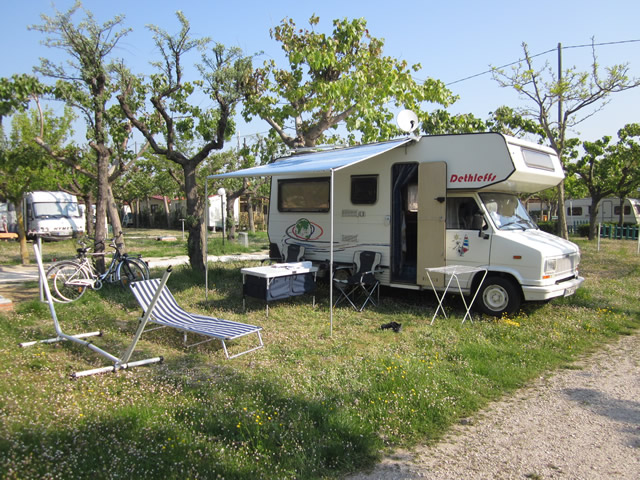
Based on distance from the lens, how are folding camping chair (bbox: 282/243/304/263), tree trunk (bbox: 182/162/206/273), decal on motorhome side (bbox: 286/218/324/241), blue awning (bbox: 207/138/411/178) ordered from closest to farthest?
blue awning (bbox: 207/138/411/178) < decal on motorhome side (bbox: 286/218/324/241) < folding camping chair (bbox: 282/243/304/263) < tree trunk (bbox: 182/162/206/273)

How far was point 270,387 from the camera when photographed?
4.39 m

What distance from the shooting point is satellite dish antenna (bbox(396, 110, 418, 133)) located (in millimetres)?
8266

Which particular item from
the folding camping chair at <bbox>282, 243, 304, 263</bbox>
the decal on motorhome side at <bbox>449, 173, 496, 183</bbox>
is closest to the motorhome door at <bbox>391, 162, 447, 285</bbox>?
the decal on motorhome side at <bbox>449, 173, 496, 183</bbox>

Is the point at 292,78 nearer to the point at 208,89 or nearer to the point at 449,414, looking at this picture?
the point at 208,89

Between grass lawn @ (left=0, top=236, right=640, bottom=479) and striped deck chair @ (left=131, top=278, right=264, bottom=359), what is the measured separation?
0.28 m

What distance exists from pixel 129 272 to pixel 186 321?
152 inches

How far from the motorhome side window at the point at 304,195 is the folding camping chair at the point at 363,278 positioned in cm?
125

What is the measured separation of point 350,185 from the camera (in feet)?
28.7

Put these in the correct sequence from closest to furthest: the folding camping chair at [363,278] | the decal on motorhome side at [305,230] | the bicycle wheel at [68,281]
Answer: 1. the folding camping chair at [363,278]
2. the bicycle wheel at [68,281]
3. the decal on motorhome side at [305,230]

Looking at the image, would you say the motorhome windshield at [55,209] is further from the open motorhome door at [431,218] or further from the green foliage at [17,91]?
the open motorhome door at [431,218]

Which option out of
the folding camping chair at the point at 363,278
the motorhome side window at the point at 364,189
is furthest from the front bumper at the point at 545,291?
the motorhome side window at the point at 364,189

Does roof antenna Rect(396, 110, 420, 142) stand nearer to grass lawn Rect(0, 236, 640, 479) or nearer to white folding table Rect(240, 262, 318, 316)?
white folding table Rect(240, 262, 318, 316)

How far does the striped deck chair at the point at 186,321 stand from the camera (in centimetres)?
555

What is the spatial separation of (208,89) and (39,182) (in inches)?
351
